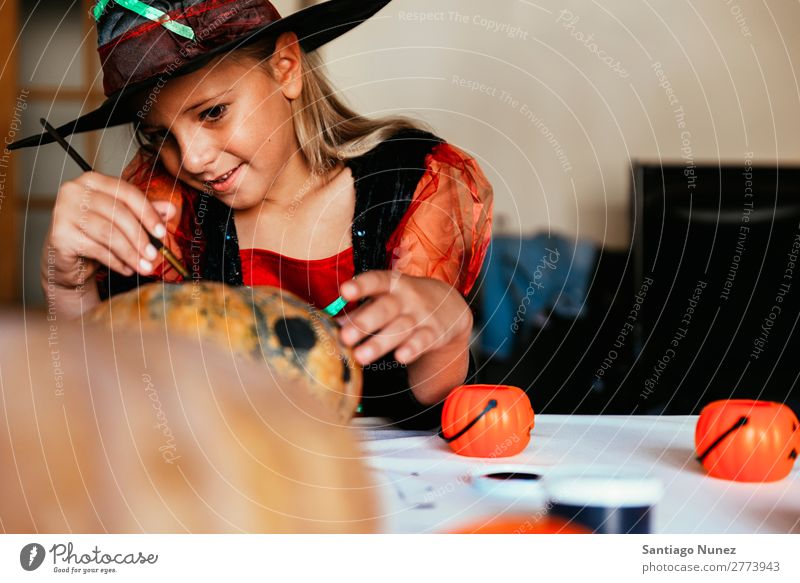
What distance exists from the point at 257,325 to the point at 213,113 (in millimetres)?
336

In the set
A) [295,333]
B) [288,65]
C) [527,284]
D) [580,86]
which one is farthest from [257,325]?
[580,86]

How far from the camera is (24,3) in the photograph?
1.04m

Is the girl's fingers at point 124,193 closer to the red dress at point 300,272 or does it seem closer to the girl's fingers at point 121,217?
the girl's fingers at point 121,217

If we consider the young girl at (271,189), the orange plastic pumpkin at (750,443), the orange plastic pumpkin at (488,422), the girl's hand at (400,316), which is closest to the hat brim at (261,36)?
the young girl at (271,189)

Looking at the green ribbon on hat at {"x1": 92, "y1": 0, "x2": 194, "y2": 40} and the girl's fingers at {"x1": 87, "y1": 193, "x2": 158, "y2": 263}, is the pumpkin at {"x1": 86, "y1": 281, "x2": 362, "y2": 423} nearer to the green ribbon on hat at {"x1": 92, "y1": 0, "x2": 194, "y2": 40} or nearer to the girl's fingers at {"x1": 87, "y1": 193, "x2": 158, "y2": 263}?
the girl's fingers at {"x1": 87, "y1": 193, "x2": 158, "y2": 263}

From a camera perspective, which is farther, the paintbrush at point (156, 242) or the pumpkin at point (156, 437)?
the paintbrush at point (156, 242)

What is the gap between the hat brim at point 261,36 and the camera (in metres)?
0.74

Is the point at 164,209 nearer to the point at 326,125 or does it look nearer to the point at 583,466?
the point at 326,125

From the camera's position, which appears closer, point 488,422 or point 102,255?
point 488,422

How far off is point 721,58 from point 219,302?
0.84 m

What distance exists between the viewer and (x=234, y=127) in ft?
2.58

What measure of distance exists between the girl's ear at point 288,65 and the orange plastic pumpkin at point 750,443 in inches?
21.5
